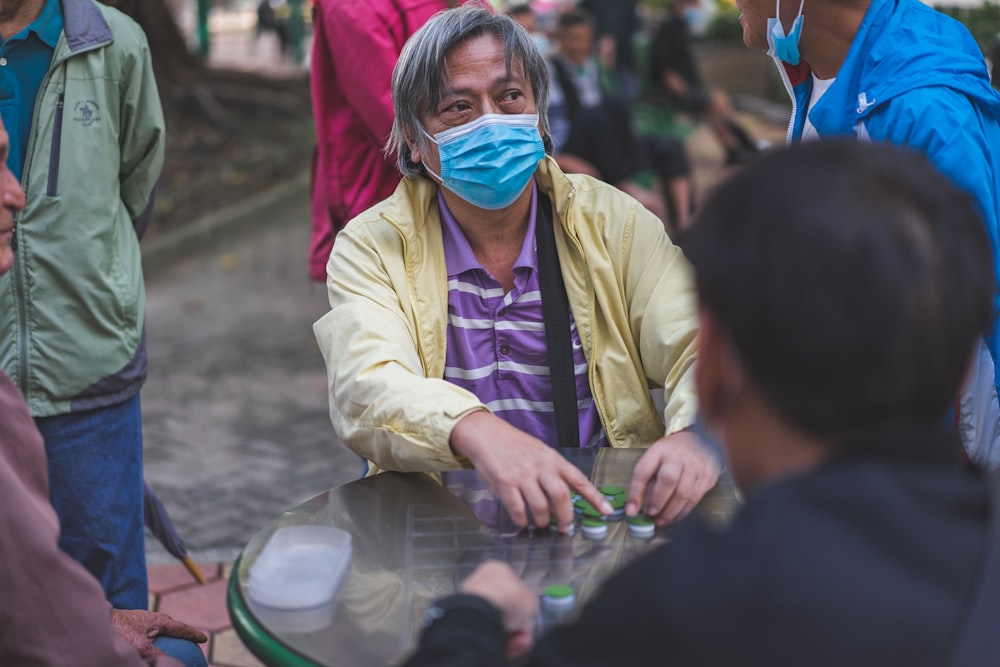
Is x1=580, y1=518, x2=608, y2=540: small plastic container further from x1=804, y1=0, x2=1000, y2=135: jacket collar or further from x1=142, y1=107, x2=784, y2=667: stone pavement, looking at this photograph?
x1=142, y1=107, x2=784, y2=667: stone pavement

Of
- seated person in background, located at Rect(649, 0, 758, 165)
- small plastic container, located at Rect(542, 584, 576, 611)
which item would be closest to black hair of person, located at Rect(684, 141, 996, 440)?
small plastic container, located at Rect(542, 584, 576, 611)

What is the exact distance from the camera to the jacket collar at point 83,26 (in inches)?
116

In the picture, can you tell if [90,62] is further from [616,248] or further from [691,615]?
[691,615]

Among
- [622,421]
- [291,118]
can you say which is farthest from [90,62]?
[291,118]

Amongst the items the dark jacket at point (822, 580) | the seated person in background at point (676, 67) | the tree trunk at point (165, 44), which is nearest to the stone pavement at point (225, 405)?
the dark jacket at point (822, 580)

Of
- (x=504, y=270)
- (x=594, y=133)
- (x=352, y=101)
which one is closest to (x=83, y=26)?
(x=352, y=101)

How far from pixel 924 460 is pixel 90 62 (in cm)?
251

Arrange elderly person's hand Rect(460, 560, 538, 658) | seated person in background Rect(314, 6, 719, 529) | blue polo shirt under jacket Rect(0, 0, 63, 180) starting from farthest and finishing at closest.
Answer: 1. blue polo shirt under jacket Rect(0, 0, 63, 180)
2. seated person in background Rect(314, 6, 719, 529)
3. elderly person's hand Rect(460, 560, 538, 658)

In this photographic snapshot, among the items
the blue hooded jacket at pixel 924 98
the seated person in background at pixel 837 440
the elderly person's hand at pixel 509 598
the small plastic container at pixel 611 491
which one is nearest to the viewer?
Result: the seated person in background at pixel 837 440

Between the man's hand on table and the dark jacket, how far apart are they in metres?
0.77

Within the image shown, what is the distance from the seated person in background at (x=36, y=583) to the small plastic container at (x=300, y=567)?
23 centimetres

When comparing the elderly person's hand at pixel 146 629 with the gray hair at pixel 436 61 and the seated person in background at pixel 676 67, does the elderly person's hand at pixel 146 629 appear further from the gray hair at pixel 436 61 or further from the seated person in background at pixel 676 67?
the seated person in background at pixel 676 67

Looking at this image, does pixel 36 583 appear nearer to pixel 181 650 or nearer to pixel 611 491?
pixel 181 650

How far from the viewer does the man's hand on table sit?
1911 millimetres
